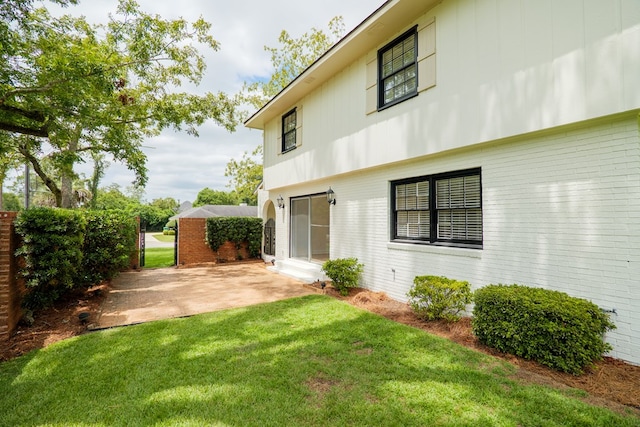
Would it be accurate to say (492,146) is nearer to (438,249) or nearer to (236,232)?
(438,249)

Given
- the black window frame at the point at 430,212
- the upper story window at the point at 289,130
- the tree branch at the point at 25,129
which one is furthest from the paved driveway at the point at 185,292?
the upper story window at the point at 289,130

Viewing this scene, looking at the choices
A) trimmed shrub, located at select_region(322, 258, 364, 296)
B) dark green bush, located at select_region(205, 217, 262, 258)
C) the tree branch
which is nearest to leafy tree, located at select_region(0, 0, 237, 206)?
the tree branch

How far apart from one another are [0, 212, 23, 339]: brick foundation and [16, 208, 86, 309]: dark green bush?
0.15 metres

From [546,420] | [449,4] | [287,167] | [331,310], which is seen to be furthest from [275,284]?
[449,4]

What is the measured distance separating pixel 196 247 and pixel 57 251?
7.68 m

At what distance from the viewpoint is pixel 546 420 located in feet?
8.60

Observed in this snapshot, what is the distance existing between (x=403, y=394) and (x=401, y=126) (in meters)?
5.00

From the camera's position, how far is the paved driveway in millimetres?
6196

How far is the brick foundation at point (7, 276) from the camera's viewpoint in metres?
4.61

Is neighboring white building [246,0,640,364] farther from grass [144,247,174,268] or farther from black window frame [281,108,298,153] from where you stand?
grass [144,247,174,268]

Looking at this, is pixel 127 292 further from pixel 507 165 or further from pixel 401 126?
pixel 507 165

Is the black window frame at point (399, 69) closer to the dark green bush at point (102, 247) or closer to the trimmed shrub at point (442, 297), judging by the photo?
the trimmed shrub at point (442, 297)

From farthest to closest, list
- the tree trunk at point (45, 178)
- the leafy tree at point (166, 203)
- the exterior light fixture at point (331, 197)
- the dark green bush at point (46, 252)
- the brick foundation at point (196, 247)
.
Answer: the leafy tree at point (166, 203), the brick foundation at point (196, 247), the tree trunk at point (45, 178), the exterior light fixture at point (331, 197), the dark green bush at point (46, 252)

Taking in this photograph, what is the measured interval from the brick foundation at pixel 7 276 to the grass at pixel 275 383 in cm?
94
